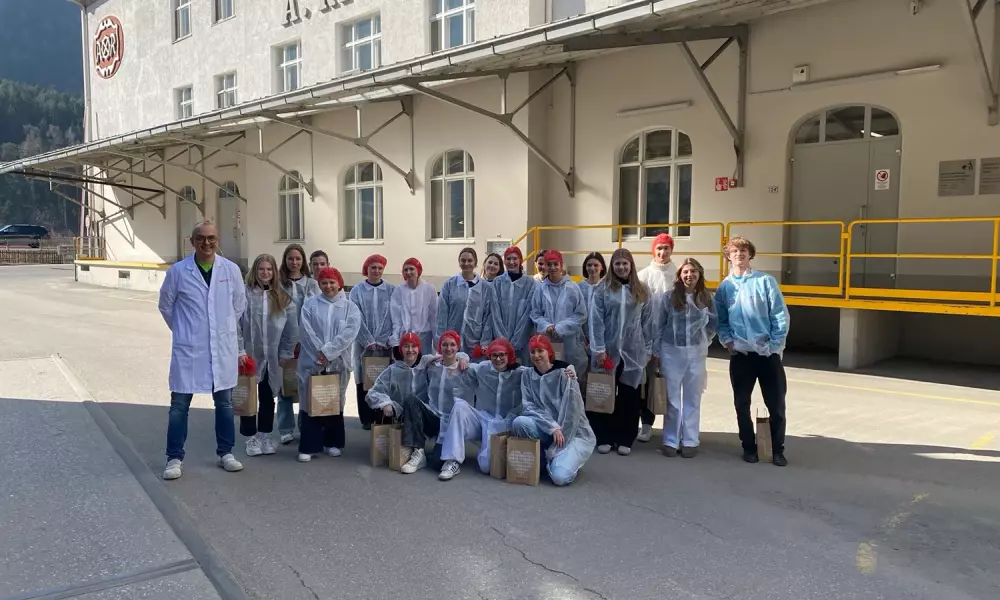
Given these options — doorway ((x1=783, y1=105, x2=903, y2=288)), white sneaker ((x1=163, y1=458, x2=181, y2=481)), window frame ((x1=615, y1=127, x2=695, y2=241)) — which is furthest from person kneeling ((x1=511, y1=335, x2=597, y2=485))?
window frame ((x1=615, y1=127, x2=695, y2=241))

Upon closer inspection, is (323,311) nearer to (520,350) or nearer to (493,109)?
(520,350)

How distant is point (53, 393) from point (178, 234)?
18.6 m

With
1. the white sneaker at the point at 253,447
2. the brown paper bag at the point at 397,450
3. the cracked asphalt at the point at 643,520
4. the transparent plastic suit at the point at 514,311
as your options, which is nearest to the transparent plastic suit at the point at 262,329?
the white sneaker at the point at 253,447

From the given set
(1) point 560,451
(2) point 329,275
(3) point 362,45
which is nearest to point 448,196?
(3) point 362,45

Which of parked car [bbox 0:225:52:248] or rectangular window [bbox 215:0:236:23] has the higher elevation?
rectangular window [bbox 215:0:236:23]

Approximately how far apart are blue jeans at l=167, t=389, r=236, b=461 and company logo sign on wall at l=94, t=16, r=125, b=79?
86.7ft

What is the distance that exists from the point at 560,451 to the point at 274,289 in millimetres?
2524

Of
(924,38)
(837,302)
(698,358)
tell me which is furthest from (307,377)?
(924,38)

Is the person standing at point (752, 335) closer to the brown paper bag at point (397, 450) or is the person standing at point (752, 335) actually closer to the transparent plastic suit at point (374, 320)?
the brown paper bag at point (397, 450)

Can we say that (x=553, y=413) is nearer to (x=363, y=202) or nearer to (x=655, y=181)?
(x=655, y=181)

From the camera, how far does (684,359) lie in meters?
5.57

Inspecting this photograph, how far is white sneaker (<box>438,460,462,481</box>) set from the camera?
5.06 m

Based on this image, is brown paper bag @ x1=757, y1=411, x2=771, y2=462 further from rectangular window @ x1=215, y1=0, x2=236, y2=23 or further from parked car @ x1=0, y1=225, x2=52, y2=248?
parked car @ x1=0, y1=225, x2=52, y2=248

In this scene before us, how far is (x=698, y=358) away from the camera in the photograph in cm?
557
